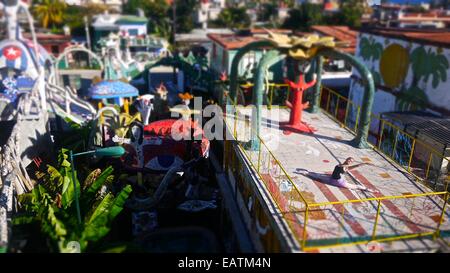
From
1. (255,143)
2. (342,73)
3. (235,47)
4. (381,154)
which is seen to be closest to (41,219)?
(255,143)

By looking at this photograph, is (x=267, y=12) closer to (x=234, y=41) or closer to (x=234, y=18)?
(x=234, y=18)

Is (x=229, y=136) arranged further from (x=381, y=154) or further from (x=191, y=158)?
(x=381, y=154)

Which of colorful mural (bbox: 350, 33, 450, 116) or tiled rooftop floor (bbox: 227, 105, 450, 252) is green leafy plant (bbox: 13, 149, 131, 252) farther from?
colorful mural (bbox: 350, 33, 450, 116)

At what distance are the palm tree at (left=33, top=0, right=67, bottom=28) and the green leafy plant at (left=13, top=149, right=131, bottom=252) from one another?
5827cm

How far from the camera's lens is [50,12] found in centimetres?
6372

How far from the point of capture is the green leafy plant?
9672 millimetres

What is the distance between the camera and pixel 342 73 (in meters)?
27.8

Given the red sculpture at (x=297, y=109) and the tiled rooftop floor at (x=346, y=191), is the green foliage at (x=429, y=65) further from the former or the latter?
the red sculpture at (x=297, y=109)

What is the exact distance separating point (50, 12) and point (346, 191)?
65.3 metres

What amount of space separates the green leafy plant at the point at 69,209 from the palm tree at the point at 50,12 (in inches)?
2294

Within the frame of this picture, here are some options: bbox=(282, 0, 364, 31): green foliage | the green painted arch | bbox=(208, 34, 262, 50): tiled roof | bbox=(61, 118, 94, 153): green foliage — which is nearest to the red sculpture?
the green painted arch

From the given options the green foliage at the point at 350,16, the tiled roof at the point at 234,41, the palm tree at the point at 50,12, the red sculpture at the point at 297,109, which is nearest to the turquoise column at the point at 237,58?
the red sculpture at the point at 297,109

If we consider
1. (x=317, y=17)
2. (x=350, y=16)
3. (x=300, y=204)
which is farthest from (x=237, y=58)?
(x=350, y=16)
